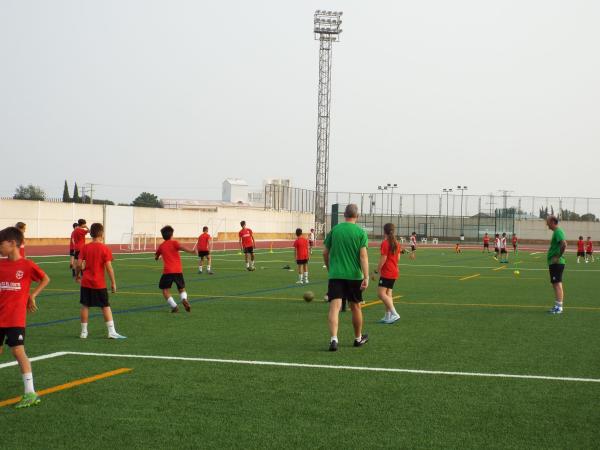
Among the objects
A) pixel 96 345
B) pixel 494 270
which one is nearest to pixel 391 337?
pixel 96 345

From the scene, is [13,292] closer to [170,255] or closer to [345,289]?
[345,289]

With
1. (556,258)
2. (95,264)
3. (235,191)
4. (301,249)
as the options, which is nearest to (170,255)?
(95,264)

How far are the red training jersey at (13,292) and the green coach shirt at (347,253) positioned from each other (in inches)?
182

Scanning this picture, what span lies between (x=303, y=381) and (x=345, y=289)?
2.52 meters

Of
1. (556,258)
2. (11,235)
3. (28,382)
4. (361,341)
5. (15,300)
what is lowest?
(361,341)

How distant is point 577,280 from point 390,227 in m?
16.5

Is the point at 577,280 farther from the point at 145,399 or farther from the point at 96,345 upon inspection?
the point at 145,399

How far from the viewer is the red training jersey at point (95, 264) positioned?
12078 millimetres

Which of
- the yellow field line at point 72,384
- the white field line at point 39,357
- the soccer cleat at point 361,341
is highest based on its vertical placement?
the soccer cleat at point 361,341

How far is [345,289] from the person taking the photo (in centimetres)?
1098

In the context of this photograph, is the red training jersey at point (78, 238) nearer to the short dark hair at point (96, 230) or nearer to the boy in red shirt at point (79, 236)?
the boy in red shirt at point (79, 236)

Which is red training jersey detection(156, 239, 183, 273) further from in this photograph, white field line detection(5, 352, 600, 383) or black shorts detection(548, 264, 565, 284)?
black shorts detection(548, 264, 565, 284)

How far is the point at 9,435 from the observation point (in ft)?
21.0

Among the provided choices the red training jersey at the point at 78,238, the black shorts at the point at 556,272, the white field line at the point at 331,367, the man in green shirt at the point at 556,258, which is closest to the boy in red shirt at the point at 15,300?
the white field line at the point at 331,367
